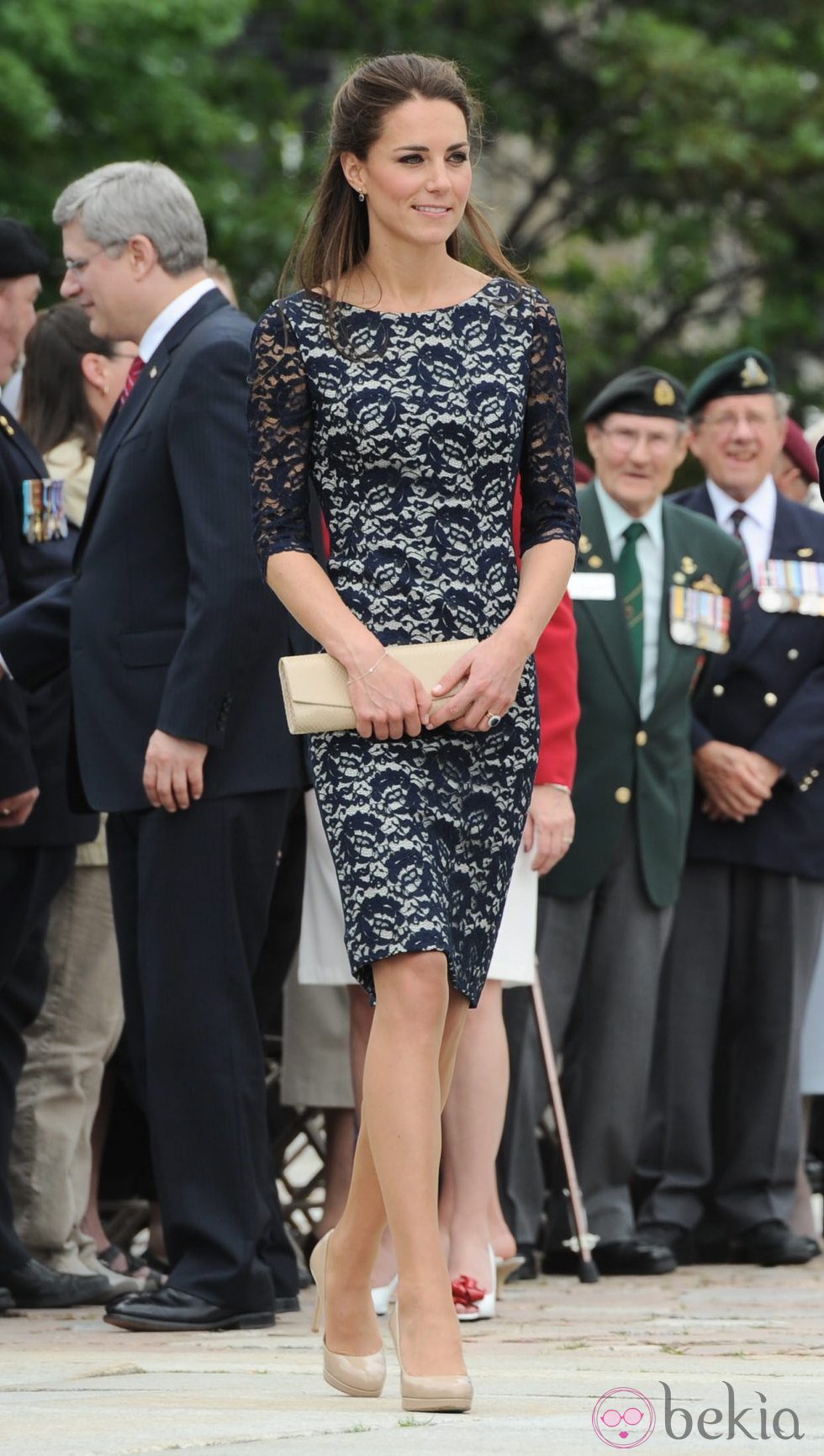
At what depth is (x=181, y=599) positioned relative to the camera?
5441 mm

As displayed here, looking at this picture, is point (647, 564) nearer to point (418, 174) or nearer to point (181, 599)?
point (181, 599)

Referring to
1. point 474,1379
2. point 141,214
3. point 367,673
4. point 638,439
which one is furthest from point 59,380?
point 474,1379

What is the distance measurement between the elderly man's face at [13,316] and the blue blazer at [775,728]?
7.74 feet

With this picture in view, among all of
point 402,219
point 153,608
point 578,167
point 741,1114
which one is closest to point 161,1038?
point 153,608

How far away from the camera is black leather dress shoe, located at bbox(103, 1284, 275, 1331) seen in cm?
529

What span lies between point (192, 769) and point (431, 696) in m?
1.30

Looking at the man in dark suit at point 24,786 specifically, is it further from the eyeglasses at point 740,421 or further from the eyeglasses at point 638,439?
the eyeglasses at point 740,421

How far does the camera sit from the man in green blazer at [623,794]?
7195 mm

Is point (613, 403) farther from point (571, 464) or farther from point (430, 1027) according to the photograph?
point (430, 1027)

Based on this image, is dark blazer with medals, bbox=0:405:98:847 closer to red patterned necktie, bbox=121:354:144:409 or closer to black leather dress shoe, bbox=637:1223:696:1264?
red patterned necktie, bbox=121:354:144:409

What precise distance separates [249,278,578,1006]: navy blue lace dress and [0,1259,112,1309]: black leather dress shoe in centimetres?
204

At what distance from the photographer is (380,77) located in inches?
171

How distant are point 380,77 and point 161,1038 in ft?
6.74

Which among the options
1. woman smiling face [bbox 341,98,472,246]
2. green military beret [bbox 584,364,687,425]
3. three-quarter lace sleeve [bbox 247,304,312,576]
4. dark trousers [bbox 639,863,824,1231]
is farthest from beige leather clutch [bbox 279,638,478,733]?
dark trousers [bbox 639,863,824,1231]
